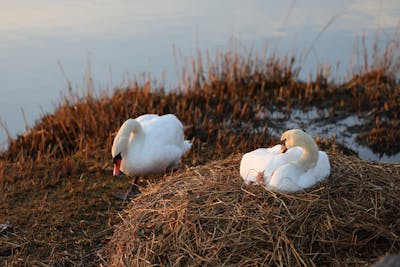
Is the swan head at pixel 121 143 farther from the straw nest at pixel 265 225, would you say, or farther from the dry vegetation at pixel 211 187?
the straw nest at pixel 265 225

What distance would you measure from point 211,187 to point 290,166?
0.63 metres

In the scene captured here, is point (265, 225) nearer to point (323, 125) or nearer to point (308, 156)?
point (308, 156)

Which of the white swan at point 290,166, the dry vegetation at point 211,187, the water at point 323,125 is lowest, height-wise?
the water at point 323,125

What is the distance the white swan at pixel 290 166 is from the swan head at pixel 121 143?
6.98ft

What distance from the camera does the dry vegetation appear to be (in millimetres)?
3775

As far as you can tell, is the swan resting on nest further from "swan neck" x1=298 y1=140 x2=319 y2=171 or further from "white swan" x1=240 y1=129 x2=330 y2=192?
"swan neck" x1=298 y1=140 x2=319 y2=171

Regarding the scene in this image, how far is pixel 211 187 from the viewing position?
4.29m

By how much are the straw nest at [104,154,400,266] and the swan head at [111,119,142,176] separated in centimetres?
175

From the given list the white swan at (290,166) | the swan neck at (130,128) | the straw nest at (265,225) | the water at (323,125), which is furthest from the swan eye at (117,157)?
the water at (323,125)

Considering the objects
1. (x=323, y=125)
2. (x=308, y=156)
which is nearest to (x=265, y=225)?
(x=308, y=156)

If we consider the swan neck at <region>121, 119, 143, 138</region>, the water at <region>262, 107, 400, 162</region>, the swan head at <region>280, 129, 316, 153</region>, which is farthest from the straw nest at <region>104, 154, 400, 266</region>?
the water at <region>262, 107, 400, 162</region>

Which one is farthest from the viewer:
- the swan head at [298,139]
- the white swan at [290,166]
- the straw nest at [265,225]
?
→ the swan head at [298,139]

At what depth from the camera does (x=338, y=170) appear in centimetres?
447

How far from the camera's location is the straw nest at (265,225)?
3713 millimetres
